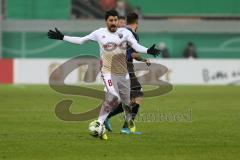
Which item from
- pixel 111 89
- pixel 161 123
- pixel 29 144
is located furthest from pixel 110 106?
pixel 161 123

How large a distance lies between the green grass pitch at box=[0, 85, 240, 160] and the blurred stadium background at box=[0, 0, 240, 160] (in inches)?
0.6

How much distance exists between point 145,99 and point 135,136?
12.6 meters

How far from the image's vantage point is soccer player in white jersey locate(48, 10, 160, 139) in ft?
42.9

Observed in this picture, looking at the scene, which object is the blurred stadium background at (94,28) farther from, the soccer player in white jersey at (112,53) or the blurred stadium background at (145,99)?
the soccer player in white jersey at (112,53)

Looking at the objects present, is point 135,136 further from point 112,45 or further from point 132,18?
point 132,18

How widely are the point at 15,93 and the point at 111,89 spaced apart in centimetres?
1543

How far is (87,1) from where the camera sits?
42781 mm

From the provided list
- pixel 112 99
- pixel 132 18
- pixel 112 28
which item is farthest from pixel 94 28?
pixel 112 99

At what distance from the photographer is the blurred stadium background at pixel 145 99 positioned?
1187 cm

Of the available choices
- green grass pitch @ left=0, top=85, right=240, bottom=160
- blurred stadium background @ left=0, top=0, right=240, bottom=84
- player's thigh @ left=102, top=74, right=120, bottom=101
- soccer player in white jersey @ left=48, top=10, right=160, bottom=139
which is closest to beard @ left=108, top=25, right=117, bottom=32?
soccer player in white jersey @ left=48, top=10, right=160, bottom=139

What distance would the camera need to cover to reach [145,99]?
26188 mm

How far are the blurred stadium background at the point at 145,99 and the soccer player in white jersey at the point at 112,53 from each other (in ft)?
2.47

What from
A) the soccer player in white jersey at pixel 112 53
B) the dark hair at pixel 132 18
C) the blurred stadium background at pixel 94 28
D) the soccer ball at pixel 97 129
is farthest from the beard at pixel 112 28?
the blurred stadium background at pixel 94 28

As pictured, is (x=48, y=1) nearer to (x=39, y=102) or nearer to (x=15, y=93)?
(x=15, y=93)
